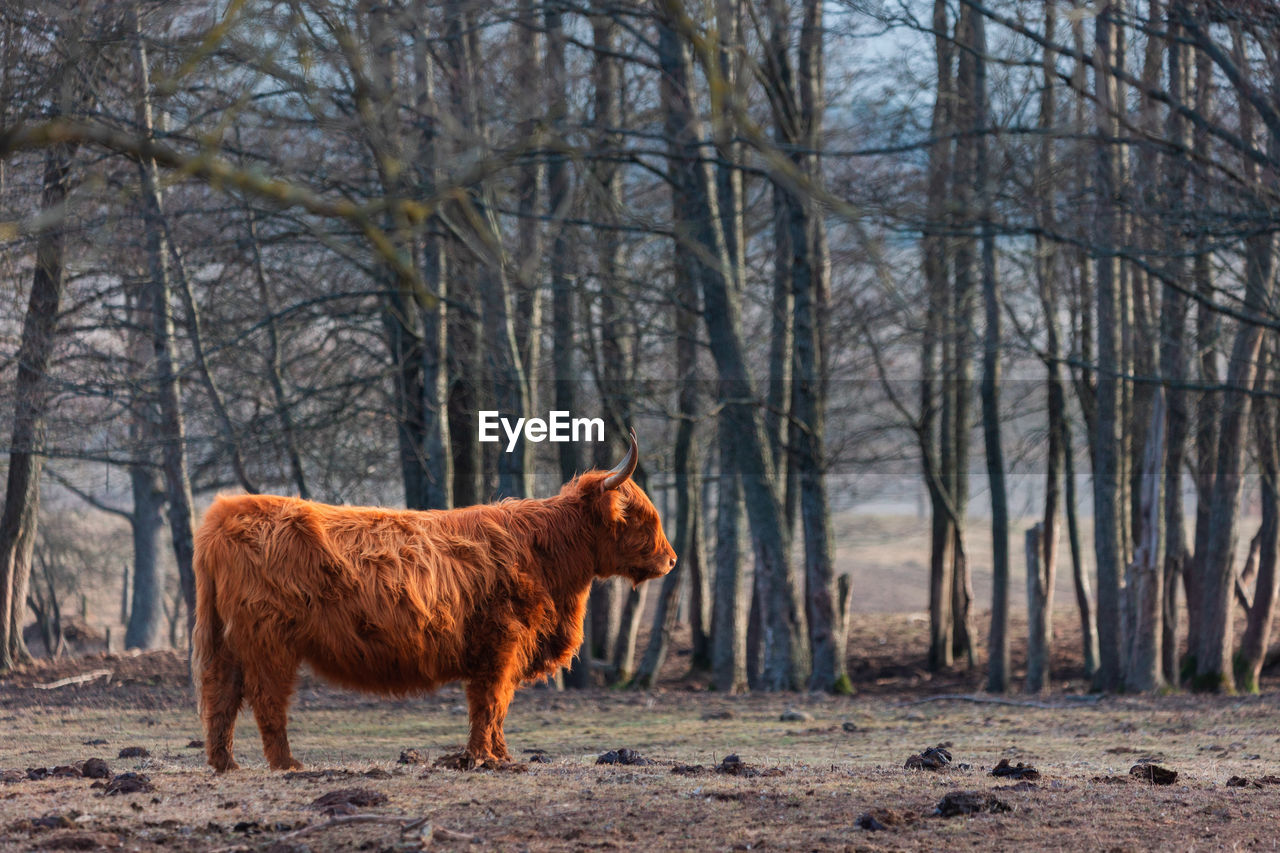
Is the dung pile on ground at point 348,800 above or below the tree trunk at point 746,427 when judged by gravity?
below

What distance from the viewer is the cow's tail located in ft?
23.0

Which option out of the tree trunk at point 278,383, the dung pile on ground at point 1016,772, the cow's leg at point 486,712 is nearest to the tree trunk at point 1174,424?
the dung pile on ground at point 1016,772

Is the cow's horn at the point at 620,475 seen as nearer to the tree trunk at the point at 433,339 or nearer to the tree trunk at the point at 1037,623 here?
the tree trunk at the point at 433,339

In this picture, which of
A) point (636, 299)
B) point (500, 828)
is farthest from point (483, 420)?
point (500, 828)

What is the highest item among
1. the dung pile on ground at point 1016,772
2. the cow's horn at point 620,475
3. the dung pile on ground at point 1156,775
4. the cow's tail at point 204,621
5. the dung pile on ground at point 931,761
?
the cow's horn at point 620,475

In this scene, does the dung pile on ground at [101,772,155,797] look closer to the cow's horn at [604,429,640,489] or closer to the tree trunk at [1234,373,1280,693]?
the cow's horn at [604,429,640,489]

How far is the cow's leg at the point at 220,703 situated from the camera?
23.0ft

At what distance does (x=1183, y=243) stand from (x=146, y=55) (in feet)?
37.7

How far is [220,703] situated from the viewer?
7059 millimetres

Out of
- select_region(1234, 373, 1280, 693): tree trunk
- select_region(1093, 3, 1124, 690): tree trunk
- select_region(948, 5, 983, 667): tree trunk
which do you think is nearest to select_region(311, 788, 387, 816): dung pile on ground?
select_region(1093, 3, 1124, 690): tree trunk

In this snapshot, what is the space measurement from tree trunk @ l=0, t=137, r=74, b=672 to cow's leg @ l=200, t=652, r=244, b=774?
714 centimetres

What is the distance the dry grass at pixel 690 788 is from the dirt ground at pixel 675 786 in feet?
0.06

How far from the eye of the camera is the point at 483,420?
59.4 ft

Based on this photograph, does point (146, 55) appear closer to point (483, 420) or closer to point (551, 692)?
point (483, 420)
